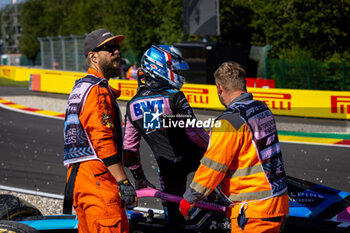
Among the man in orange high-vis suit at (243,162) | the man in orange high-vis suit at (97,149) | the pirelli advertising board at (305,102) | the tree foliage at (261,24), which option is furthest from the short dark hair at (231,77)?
the tree foliage at (261,24)

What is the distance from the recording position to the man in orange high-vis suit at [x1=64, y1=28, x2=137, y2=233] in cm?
343

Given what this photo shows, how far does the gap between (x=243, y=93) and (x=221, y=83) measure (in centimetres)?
16

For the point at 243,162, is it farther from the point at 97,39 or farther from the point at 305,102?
the point at 305,102

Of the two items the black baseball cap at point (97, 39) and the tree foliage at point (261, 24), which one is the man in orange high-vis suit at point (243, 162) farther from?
the tree foliage at point (261, 24)

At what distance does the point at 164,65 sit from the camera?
4.22m

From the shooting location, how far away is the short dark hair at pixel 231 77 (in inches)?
129

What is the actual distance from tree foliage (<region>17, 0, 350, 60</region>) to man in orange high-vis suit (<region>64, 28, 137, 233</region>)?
2574 cm

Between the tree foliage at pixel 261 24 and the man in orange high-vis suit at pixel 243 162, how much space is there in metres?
25.8

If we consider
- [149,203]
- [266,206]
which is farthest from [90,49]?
[149,203]

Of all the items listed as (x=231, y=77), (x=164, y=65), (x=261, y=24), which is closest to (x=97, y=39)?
(x=164, y=65)

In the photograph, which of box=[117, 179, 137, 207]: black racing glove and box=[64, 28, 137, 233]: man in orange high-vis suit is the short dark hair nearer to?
box=[64, 28, 137, 233]: man in orange high-vis suit

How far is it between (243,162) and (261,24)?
118 feet

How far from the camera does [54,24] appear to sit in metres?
84.7

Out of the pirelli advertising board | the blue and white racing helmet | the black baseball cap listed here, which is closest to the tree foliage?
the pirelli advertising board
